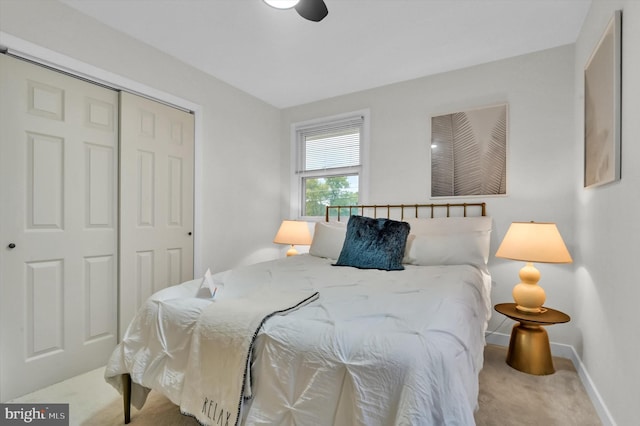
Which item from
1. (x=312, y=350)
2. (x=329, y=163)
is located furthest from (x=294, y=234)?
(x=312, y=350)

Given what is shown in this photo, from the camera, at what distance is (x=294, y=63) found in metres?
2.85

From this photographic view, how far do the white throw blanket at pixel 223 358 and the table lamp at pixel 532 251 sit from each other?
1.68 meters

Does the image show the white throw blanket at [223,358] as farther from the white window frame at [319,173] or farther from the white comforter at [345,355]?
the white window frame at [319,173]

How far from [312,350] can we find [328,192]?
275 centimetres

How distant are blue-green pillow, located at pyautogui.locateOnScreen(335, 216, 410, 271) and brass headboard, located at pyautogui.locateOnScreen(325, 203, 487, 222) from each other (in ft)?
2.04

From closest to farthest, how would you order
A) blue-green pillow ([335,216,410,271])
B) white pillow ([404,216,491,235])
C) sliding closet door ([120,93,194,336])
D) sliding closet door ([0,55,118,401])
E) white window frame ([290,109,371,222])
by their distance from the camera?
sliding closet door ([0,55,118,401]) → blue-green pillow ([335,216,410,271]) → sliding closet door ([120,93,194,336]) → white pillow ([404,216,491,235]) → white window frame ([290,109,371,222])

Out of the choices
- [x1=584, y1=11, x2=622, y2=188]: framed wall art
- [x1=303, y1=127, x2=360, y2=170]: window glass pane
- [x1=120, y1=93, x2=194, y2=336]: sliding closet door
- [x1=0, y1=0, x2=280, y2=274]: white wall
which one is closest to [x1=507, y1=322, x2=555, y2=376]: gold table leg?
[x1=584, y1=11, x2=622, y2=188]: framed wall art

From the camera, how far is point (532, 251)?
213 cm

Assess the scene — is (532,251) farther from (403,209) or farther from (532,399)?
(403,209)

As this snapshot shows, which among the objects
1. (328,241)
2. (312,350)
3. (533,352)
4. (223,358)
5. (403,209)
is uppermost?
(403,209)

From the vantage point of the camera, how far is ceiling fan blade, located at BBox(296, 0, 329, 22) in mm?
1600

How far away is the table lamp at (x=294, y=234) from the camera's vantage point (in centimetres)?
338

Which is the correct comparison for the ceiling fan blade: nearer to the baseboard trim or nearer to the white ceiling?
the white ceiling

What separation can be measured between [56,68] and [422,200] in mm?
3063
